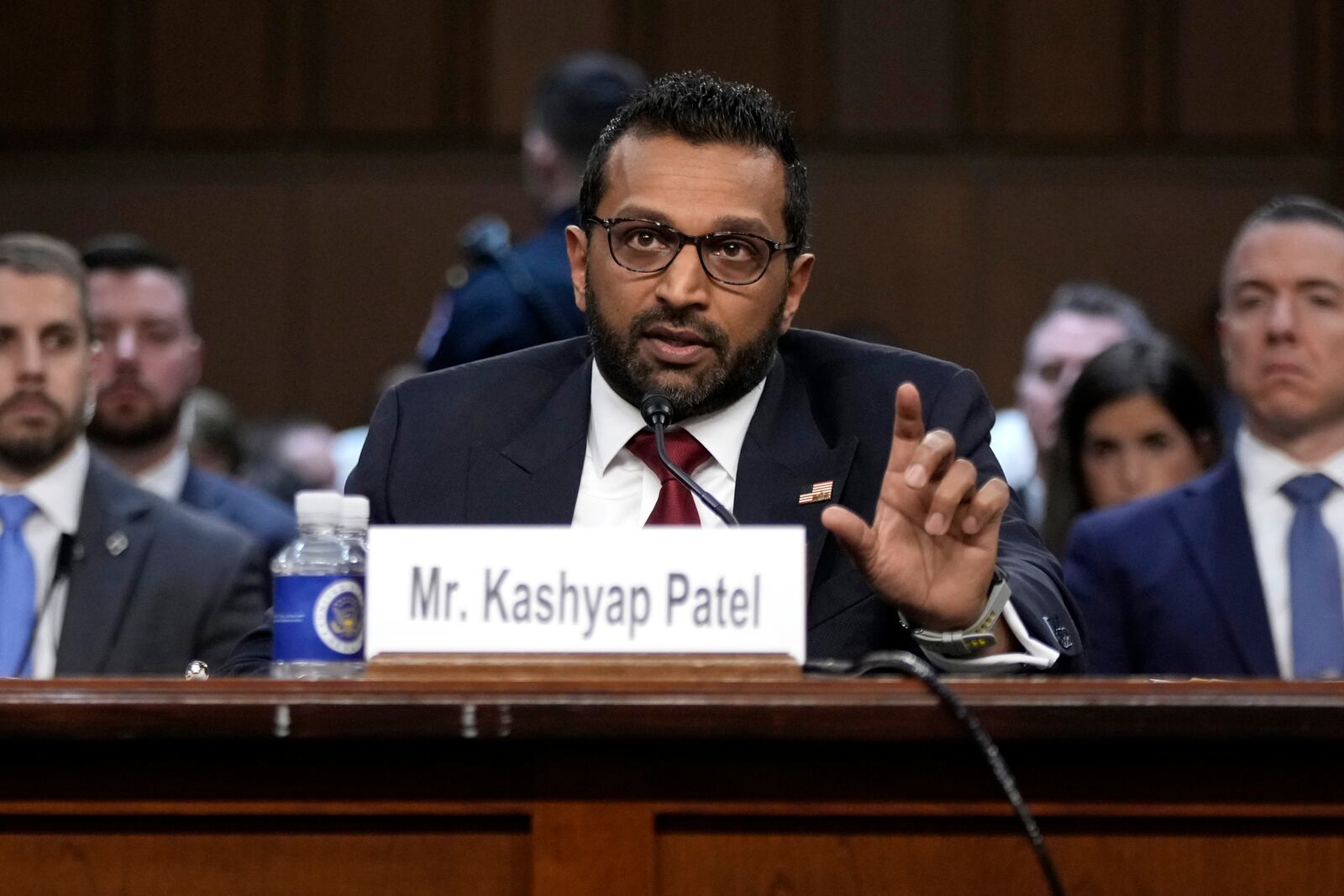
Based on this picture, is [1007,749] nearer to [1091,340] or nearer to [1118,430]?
[1118,430]

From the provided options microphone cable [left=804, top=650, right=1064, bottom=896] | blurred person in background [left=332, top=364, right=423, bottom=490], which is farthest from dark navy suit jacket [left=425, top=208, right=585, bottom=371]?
microphone cable [left=804, top=650, right=1064, bottom=896]

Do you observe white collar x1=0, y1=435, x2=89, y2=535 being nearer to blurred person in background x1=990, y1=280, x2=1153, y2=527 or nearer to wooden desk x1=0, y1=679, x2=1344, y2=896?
wooden desk x1=0, y1=679, x2=1344, y2=896

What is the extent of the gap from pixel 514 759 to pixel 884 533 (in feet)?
1.81

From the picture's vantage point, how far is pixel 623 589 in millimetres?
1510

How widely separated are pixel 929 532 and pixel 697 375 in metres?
0.52

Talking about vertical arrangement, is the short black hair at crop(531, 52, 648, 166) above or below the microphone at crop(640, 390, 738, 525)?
above

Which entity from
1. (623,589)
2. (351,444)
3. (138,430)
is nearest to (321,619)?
(623,589)

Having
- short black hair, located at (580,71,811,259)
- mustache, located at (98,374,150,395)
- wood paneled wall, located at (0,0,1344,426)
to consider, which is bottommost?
short black hair, located at (580,71,811,259)

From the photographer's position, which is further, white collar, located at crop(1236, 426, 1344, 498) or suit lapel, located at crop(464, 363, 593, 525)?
white collar, located at crop(1236, 426, 1344, 498)

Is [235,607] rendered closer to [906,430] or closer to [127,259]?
[127,259]

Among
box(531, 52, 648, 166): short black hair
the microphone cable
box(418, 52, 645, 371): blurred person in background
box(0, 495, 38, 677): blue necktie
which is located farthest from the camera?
box(531, 52, 648, 166): short black hair

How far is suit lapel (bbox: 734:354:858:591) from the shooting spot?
2.24 meters

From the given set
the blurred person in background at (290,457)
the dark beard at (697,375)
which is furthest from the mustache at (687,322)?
the blurred person in background at (290,457)

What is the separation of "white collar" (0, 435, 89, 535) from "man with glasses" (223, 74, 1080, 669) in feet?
3.93
